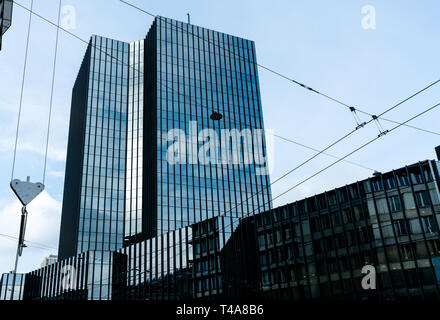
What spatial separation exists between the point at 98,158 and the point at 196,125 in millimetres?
24508

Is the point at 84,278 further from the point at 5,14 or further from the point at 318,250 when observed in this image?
the point at 5,14

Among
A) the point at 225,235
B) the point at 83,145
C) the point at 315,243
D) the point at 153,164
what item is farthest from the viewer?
the point at 83,145

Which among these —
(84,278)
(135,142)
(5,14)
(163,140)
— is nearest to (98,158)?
(135,142)

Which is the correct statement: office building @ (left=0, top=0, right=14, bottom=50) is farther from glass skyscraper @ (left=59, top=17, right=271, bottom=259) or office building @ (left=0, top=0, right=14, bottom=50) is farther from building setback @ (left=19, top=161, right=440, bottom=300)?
glass skyscraper @ (left=59, top=17, right=271, bottom=259)

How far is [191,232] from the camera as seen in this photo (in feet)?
225

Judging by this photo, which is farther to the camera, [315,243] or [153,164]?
[153,164]

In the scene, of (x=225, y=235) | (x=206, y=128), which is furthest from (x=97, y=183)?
(x=225, y=235)

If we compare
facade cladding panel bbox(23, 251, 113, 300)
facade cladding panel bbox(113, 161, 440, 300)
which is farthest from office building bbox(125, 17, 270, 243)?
facade cladding panel bbox(113, 161, 440, 300)

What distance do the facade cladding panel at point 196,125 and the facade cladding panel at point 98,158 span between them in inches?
270

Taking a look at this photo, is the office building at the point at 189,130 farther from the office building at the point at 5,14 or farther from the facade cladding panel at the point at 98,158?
the office building at the point at 5,14

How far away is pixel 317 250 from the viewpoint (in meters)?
59.6
